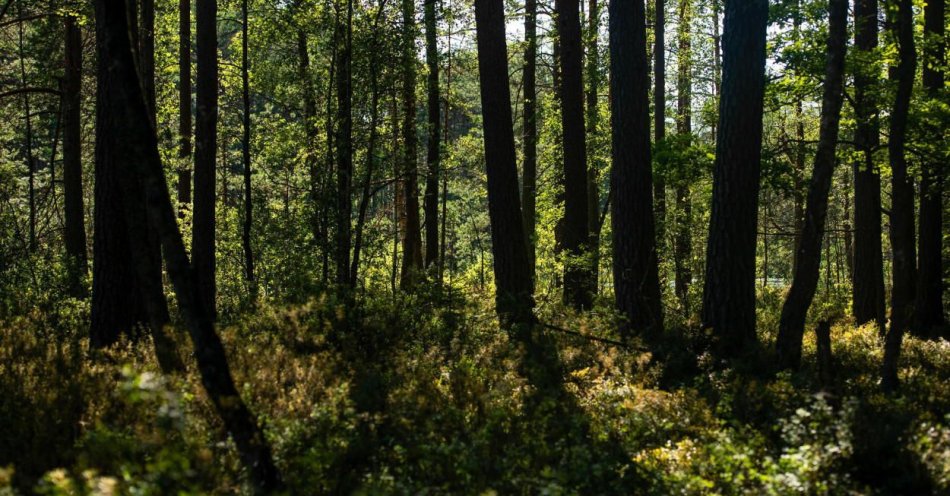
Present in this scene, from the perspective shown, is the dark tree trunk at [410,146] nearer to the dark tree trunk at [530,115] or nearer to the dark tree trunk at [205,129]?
the dark tree trunk at [530,115]

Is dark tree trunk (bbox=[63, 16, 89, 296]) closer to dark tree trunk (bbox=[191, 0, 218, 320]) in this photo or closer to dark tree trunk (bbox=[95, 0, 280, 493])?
dark tree trunk (bbox=[191, 0, 218, 320])

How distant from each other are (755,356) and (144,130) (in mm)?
7165

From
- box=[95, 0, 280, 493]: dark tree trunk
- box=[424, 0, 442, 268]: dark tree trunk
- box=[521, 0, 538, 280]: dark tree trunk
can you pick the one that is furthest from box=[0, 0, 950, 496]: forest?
box=[521, 0, 538, 280]: dark tree trunk

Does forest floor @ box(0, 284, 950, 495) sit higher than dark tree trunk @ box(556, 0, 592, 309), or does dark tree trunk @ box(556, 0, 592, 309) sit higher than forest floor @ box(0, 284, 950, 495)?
dark tree trunk @ box(556, 0, 592, 309)

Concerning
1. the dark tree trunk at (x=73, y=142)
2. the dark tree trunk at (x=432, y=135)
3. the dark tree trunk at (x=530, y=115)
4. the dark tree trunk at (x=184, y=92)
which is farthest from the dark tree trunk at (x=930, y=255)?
the dark tree trunk at (x=73, y=142)

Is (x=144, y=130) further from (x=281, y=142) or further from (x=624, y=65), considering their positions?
(x=281, y=142)

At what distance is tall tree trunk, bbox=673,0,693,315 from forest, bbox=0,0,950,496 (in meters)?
0.32

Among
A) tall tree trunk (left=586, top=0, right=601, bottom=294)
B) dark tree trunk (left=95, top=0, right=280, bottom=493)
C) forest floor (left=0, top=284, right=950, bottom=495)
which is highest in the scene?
tall tree trunk (left=586, top=0, right=601, bottom=294)

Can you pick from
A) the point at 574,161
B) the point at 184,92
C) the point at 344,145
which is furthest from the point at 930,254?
the point at 184,92

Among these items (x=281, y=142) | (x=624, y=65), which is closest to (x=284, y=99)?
(x=281, y=142)

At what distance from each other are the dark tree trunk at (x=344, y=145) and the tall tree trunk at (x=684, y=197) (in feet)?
21.6

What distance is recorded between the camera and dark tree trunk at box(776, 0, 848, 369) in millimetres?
8062

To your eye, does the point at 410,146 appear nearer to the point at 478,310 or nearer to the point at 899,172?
the point at 478,310

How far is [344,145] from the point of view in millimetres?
13906
